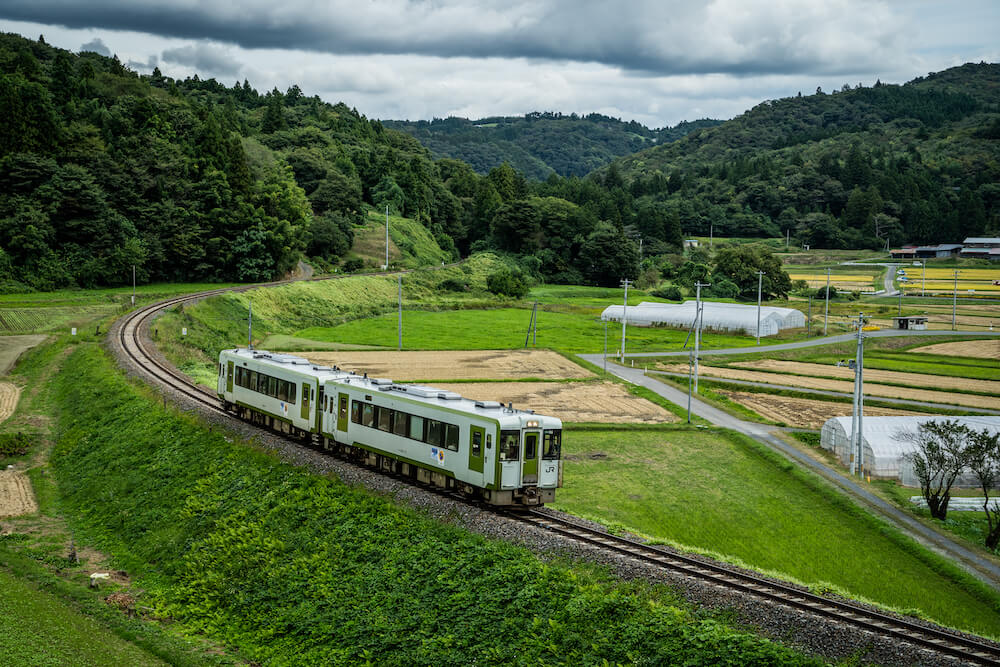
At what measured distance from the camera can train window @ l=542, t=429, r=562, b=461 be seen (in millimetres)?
22875

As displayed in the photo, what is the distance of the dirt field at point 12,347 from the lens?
5272cm

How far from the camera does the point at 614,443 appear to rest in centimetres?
4138

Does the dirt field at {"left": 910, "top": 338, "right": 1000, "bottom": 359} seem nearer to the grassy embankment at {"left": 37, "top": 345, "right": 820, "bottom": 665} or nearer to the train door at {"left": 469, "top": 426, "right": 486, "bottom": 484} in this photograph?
the train door at {"left": 469, "top": 426, "right": 486, "bottom": 484}

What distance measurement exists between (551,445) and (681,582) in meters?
5.78

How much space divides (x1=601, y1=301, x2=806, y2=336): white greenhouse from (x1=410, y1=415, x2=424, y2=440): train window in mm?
69196

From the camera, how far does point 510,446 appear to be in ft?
72.3

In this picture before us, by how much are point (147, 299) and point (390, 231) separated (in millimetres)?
51567

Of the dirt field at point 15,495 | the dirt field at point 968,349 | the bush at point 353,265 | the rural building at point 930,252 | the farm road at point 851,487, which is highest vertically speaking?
the rural building at point 930,252

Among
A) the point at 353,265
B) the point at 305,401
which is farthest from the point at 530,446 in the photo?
the point at 353,265

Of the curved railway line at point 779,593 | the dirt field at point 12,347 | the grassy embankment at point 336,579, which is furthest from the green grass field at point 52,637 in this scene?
the dirt field at point 12,347

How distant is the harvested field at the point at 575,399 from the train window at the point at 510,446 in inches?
929

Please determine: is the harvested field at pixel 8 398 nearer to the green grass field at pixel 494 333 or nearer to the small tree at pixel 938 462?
the green grass field at pixel 494 333

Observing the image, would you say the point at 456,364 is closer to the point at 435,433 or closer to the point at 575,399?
the point at 575,399

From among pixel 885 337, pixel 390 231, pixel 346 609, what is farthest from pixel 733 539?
pixel 390 231
